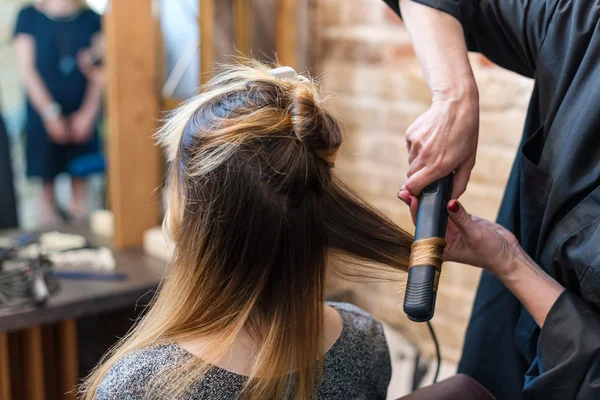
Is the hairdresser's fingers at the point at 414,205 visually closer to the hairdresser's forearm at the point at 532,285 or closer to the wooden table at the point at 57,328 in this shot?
the hairdresser's forearm at the point at 532,285

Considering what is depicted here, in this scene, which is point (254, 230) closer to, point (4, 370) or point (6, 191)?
point (4, 370)

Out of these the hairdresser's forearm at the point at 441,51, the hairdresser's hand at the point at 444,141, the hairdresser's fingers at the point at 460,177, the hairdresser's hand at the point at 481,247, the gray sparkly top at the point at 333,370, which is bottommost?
the gray sparkly top at the point at 333,370

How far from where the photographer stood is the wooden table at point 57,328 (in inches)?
50.8

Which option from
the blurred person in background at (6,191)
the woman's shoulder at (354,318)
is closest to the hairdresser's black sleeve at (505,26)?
the woman's shoulder at (354,318)

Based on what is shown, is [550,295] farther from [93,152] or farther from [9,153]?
[93,152]

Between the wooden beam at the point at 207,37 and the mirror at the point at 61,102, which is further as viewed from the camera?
the mirror at the point at 61,102

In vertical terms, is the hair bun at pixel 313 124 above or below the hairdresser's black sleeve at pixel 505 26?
below

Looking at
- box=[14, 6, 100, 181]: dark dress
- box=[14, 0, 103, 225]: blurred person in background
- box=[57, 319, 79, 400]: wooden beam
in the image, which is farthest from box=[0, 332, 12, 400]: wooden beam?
box=[14, 6, 100, 181]: dark dress

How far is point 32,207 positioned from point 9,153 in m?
1.26

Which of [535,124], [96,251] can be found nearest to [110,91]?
[96,251]

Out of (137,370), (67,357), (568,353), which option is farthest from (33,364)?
(568,353)

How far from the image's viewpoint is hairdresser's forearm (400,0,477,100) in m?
0.78

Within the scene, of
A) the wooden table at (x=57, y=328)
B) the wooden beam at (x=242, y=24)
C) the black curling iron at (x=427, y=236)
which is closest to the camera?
the black curling iron at (x=427, y=236)

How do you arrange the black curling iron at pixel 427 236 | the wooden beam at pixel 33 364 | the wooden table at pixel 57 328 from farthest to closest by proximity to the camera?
the wooden beam at pixel 33 364 < the wooden table at pixel 57 328 < the black curling iron at pixel 427 236
